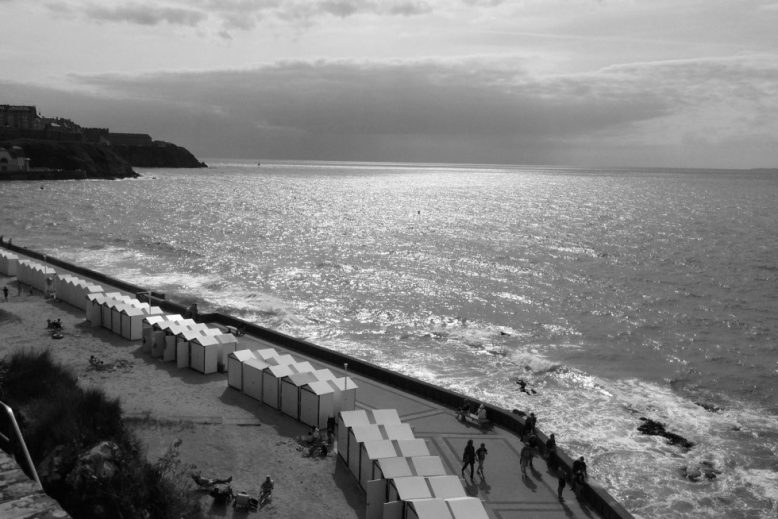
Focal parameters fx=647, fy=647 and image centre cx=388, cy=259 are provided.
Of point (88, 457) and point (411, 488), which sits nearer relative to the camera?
point (88, 457)

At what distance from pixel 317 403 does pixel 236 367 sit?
14.5 ft

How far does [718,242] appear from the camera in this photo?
83750 millimetres

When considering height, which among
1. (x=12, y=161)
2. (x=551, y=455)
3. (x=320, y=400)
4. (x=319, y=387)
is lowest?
(x=551, y=455)

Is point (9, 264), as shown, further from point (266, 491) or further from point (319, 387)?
point (266, 491)

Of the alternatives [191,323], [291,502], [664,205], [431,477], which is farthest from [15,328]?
[664,205]

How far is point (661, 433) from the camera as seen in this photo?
2498 centimetres

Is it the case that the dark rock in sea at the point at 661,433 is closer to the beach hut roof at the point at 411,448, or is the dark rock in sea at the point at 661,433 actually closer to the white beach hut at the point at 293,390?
the beach hut roof at the point at 411,448

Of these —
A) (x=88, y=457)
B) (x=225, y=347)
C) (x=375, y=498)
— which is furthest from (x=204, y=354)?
(x=88, y=457)

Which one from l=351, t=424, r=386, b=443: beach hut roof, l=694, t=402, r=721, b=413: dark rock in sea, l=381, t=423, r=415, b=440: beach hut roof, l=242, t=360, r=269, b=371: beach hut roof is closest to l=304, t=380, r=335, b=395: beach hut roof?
l=242, t=360, r=269, b=371: beach hut roof

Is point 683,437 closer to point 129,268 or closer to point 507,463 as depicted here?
point 507,463

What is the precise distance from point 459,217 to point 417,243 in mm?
36880

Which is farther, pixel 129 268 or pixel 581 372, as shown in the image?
pixel 129 268

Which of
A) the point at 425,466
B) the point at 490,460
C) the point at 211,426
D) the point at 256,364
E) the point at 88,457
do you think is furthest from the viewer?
the point at 256,364

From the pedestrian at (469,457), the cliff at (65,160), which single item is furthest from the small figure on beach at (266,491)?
the cliff at (65,160)
